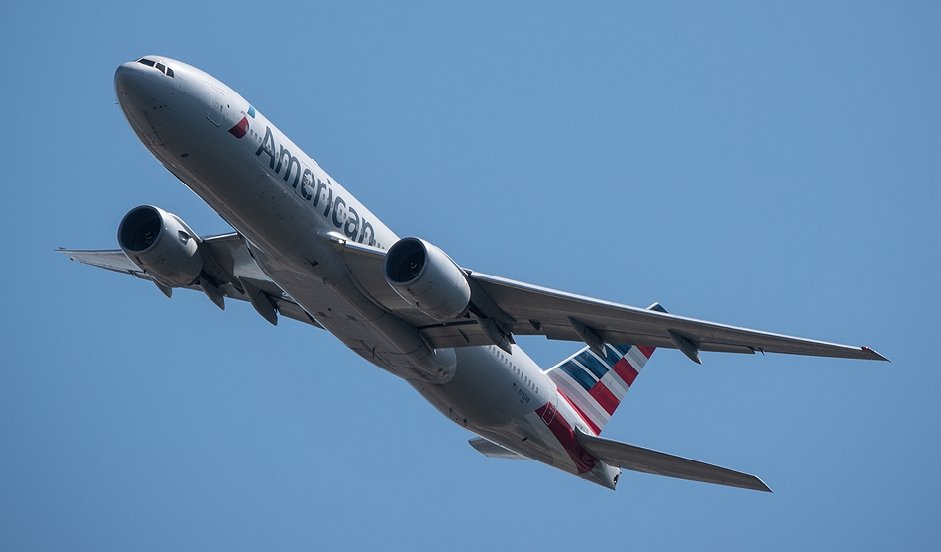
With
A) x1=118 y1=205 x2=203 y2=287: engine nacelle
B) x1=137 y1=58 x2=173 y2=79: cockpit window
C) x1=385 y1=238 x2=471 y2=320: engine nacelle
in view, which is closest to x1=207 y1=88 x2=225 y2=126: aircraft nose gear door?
x1=137 y1=58 x2=173 y2=79: cockpit window

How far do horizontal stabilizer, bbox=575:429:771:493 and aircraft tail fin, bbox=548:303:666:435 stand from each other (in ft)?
7.20

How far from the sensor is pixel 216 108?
2641cm

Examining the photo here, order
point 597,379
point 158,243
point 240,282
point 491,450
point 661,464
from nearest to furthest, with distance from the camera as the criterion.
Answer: point 158,243 < point 661,464 < point 240,282 < point 491,450 < point 597,379

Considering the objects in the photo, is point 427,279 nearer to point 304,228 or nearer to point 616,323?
point 304,228

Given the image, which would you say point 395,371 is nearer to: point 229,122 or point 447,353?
point 447,353

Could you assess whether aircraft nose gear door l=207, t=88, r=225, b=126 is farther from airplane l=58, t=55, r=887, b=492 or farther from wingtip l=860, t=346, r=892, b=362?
wingtip l=860, t=346, r=892, b=362

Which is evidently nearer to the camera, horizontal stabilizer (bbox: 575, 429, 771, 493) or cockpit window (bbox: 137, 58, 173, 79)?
cockpit window (bbox: 137, 58, 173, 79)

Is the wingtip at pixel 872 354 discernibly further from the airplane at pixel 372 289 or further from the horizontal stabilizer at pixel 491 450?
the horizontal stabilizer at pixel 491 450

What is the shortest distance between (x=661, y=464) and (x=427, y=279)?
398 inches

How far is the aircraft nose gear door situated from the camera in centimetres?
2633

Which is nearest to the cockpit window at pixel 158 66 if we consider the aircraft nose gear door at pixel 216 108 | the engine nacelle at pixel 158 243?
the aircraft nose gear door at pixel 216 108

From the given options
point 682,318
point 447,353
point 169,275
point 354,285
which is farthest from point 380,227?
point 682,318

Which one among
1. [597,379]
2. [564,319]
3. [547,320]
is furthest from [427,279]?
[597,379]

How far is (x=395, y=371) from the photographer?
106ft
